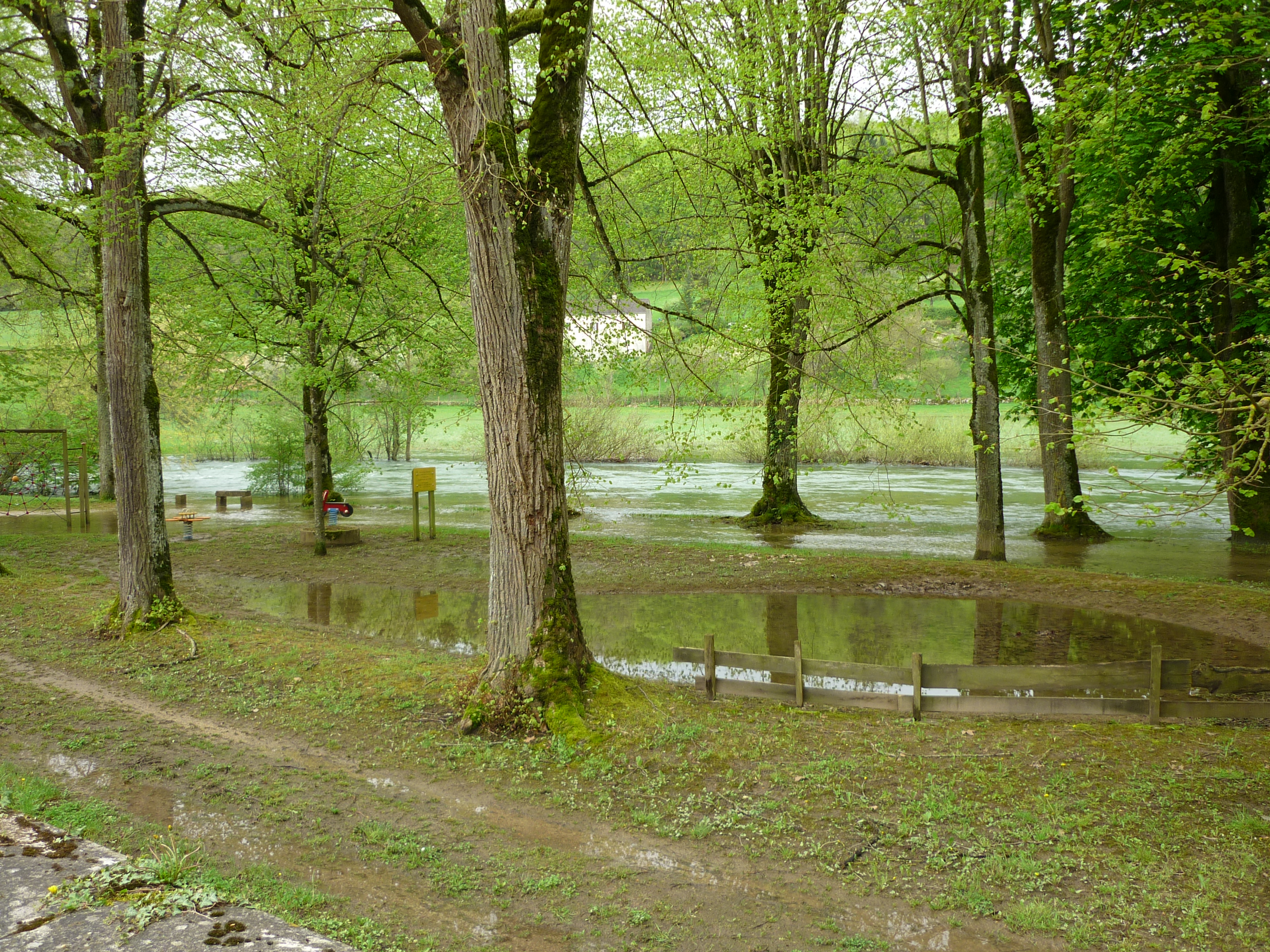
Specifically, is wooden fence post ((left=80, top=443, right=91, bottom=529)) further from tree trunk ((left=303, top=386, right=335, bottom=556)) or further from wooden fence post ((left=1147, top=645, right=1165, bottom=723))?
wooden fence post ((left=1147, top=645, right=1165, bottom=723))

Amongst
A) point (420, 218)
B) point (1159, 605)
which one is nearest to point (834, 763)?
point (1159, 605)

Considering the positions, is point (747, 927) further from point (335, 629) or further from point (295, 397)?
point (295, 397)

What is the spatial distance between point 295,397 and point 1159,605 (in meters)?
25.0

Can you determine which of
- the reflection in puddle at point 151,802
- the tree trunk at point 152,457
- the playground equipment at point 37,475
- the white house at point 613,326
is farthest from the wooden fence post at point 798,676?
the playground equipment at point 37,475

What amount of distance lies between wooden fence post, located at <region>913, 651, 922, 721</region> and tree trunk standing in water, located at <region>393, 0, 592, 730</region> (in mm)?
2667

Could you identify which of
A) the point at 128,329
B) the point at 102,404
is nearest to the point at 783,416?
the point at 128,329

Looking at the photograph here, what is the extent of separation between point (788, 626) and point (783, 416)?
28.5ft

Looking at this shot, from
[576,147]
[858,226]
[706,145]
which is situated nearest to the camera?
[576,147]

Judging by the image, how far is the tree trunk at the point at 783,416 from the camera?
46.3ft

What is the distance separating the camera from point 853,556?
592 inches

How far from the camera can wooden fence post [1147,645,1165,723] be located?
656 centimetres

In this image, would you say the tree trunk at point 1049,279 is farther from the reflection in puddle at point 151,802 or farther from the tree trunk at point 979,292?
the reflection in puddle at point 151,802

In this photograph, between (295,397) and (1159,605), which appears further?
(295,397)

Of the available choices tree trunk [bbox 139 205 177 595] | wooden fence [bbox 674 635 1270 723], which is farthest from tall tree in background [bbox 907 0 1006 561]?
tree trunk [bbox 139 205 177 595]
